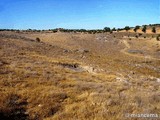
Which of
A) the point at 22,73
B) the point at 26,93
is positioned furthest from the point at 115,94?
the point at 22,73

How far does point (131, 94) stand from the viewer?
15.3m

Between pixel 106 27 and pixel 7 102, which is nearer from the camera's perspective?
pixel 7 102

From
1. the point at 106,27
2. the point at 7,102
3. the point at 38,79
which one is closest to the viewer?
the point at 7,102

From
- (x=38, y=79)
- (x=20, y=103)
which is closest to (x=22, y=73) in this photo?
(x=38, y=79)

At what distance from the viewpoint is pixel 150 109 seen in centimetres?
1316

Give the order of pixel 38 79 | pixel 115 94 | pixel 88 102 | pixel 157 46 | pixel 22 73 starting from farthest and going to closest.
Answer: pixel 157 46, pixel 22 73, pixel 38 79, pixel 115 94, pixel 88 102

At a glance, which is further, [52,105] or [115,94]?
[115,94]

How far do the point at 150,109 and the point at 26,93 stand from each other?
26.2ft

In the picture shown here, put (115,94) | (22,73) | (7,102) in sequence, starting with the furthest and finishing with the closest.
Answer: (22,73) → (115,94) → (7,102)

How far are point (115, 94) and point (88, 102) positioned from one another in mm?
2422

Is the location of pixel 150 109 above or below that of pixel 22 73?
below

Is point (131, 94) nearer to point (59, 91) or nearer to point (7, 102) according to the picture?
point (59, 91)

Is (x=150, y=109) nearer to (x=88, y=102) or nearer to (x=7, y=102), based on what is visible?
(x=88, y=102)

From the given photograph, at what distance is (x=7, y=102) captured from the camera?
1278cm
